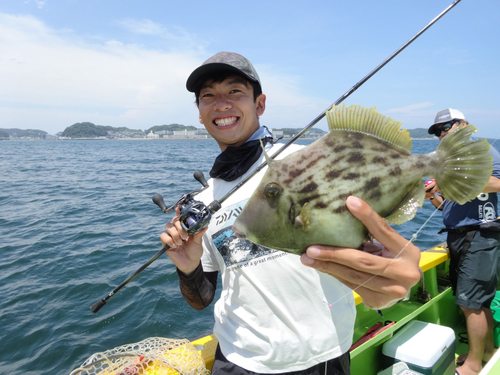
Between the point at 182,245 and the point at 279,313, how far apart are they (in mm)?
946

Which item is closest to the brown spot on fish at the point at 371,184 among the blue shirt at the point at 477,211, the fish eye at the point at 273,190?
the fish eye at the point at 273,190

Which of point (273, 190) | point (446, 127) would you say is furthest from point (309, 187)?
point (446, 127)

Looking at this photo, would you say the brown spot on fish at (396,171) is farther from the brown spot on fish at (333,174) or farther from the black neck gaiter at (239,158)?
the black neck gaiter at (239,158)

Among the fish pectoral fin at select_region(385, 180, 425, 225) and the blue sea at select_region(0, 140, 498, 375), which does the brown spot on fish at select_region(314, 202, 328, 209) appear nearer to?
the fish pectoral fin at select_region(385, 180, 425, 225)

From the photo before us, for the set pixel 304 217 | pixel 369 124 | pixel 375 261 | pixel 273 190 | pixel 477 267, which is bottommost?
pixel 477 267

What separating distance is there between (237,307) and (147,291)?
598 cm

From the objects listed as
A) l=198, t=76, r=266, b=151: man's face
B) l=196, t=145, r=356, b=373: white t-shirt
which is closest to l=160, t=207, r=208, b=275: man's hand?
l=196, t=145, r=356, b=373: white t-shirt

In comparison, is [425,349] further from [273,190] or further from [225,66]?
[225,66]

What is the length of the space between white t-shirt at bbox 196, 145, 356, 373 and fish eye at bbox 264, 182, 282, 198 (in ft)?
2.83

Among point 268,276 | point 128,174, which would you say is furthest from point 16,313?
point 128,174

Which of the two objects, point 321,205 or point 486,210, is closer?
point 321,205

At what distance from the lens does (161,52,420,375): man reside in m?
1.65

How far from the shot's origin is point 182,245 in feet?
8.41

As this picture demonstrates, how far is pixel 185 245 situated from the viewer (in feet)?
8.32
